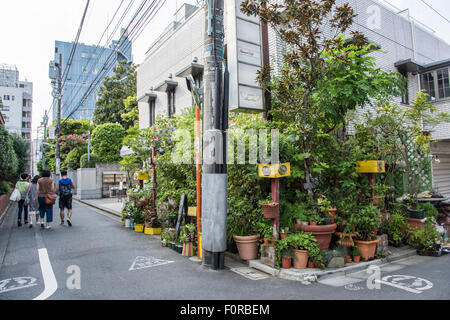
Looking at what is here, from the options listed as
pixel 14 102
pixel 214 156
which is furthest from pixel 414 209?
pixel 14 102

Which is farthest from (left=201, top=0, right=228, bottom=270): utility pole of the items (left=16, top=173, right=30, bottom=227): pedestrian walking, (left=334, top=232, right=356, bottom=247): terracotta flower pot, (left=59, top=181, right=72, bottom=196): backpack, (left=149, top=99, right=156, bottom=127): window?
(left=149, top=99, right=156, bottom=127): window

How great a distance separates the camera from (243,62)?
6.44 m

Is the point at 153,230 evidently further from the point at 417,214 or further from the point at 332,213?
the point at 417,214

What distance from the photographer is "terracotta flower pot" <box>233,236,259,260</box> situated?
18.9 ft

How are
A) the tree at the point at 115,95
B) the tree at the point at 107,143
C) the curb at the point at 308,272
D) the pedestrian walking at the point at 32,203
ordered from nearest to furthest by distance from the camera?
the curb at the point at 308,272
the pedestrian walking at the point at 32,203
the tree at the point at 107,143
the tree at the point at 115,95

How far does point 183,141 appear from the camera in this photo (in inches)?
327

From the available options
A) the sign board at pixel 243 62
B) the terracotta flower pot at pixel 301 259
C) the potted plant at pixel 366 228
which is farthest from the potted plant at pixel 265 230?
the sign board at pixel 243 62

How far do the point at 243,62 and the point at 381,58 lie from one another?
7.91 m

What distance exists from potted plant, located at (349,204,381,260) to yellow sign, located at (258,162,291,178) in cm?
161

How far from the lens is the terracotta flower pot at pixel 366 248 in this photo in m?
5.76

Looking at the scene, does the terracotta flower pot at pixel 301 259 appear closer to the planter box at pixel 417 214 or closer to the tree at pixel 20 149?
the planter box at pixel 417 214

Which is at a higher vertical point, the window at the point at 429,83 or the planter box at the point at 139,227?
the window at the point at 429,83

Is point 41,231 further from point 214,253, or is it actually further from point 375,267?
point 375,267

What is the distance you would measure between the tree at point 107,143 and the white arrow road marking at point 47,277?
765 inches
